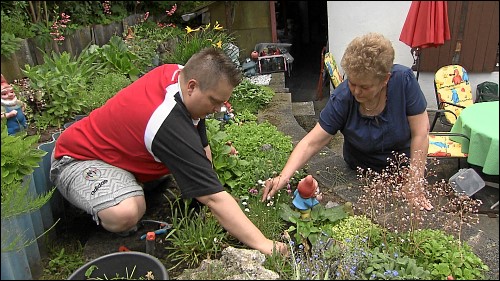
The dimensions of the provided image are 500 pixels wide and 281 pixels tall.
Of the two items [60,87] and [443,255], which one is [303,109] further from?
[443,255]

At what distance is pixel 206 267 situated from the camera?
6.29 ft

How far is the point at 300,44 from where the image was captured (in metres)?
8.05

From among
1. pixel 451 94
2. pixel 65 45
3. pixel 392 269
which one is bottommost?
pixel 451 94

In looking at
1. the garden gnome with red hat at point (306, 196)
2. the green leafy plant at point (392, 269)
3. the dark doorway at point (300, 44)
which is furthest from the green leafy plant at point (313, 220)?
the dark doorway at point (300, 44)

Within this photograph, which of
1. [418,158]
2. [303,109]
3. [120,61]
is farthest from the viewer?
[303,109]

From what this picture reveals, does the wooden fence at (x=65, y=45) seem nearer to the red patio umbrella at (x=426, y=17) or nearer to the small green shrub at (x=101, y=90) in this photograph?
the small green shrub at (x=101, y=90)

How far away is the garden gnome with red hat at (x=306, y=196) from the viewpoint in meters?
2.30

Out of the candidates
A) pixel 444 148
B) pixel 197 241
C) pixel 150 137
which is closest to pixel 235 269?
pixel 197 241

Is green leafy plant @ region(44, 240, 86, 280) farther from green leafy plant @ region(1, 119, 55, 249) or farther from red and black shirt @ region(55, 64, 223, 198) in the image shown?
red and black shirt @ region(55, 64, 223, 198)

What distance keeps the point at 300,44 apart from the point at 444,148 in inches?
179

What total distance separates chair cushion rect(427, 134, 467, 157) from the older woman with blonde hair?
1.20 metres

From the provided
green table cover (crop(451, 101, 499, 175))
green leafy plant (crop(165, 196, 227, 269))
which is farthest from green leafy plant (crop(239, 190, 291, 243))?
green table cover (crop(451, 101, 499, 175))

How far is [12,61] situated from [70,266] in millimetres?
2578

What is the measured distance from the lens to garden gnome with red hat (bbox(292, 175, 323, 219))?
230 cm
